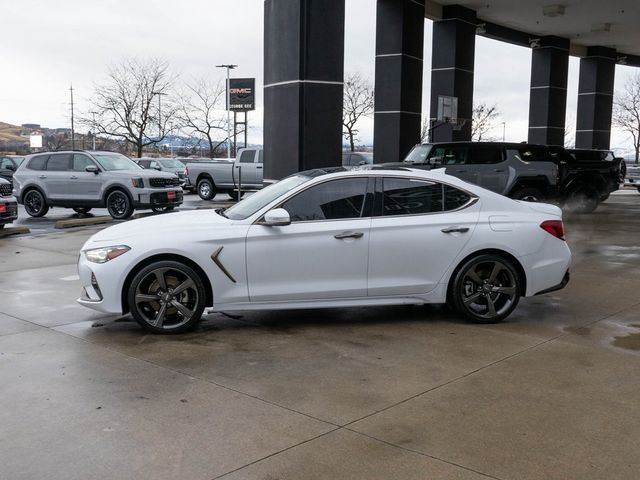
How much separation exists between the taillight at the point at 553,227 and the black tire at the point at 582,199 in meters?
12.8

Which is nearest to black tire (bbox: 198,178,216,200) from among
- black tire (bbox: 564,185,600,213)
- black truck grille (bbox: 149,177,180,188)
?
black truck grille (bbox: 149,177,180,188)

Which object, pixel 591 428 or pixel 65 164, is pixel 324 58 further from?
pixel 591 428

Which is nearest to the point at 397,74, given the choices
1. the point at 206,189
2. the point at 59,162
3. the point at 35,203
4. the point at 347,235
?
the point at 206,189

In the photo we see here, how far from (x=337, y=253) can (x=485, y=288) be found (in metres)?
1.56

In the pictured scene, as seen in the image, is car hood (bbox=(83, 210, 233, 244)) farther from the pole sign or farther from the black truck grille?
the pole sign

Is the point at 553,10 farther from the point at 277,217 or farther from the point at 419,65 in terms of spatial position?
the point at 277,217

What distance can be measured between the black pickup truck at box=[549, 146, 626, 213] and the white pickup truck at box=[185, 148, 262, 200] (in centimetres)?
1068

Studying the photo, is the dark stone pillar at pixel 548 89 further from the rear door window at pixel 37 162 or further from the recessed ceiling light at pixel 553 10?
the rear door window at pixel 37 162

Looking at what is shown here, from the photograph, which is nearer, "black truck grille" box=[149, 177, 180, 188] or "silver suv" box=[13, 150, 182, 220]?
"silver suv" box=[13, 150, 182, 220]

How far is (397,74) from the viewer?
77.3 feet

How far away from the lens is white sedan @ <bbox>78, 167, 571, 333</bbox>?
612cm

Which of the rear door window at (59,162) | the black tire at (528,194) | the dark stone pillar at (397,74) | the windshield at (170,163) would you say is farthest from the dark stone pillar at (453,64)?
the rear door window at (59,162)

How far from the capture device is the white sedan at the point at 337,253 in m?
6.12

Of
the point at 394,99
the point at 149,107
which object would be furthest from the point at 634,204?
the point at 149,107
